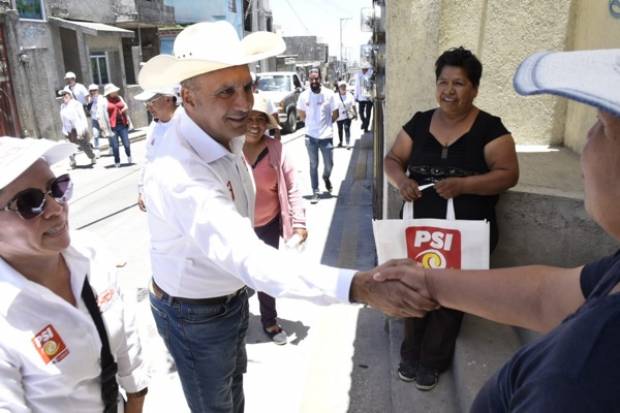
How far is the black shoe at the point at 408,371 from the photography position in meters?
2.96

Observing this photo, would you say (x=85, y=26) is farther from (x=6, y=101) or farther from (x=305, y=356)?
(x=305, y=356)

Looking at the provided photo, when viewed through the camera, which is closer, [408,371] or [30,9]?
[408,371]

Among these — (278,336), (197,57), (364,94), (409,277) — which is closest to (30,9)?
(364,94)

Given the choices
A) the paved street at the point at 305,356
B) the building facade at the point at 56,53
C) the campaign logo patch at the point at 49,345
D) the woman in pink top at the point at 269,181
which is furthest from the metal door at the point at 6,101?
the campaign logo patch at the point at 49,345

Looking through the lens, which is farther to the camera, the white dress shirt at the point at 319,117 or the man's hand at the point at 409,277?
the white dress shirt at the point at 319,117

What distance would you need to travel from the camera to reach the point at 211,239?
5.56ft

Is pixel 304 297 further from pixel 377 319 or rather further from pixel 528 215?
pixel 377 319

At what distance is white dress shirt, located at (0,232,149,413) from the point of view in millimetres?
1315

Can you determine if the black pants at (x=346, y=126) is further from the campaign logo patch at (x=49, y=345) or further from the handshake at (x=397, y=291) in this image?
the campaign logo patch at (x=49, y=345)

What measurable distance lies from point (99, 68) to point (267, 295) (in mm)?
16121

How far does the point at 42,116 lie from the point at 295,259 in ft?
47.1

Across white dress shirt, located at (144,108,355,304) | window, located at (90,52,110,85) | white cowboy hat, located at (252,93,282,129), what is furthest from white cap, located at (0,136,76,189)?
window, located at (90,52,110,85)

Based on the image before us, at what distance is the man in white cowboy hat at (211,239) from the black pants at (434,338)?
3.64ft

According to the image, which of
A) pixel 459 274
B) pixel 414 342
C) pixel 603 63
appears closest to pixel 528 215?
pixel 414 342
